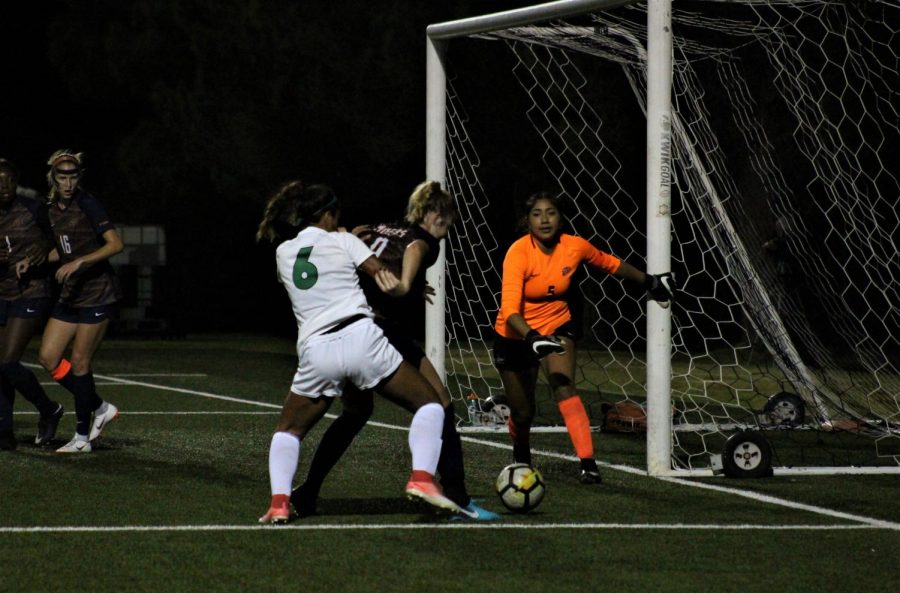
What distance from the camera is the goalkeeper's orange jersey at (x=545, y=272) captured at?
923cm

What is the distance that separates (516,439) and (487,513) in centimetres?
162

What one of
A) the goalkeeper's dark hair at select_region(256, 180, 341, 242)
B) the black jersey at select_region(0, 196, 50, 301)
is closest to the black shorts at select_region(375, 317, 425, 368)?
the goalkeeper's dark hair at select_region(256, 180, 341, 242)

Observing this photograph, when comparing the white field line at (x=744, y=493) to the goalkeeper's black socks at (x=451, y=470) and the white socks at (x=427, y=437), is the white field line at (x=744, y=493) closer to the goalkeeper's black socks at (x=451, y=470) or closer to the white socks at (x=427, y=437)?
the goalkeeper's black socks at (x=451, y=470)

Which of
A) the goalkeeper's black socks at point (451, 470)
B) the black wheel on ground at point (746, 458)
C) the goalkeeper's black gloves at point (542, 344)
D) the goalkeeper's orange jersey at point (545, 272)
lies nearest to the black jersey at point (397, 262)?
the goalkeeper's black socks at point (451, 470)

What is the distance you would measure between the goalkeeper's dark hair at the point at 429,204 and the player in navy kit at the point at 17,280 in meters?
3.94

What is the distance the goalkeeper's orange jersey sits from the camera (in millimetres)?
9227

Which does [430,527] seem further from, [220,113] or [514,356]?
[220,113]

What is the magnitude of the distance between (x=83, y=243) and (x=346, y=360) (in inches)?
157

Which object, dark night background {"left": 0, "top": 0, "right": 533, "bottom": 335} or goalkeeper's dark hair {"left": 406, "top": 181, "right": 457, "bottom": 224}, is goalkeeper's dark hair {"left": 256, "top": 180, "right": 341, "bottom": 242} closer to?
goalkeeper's dark hair {"left": 406, "top": 181, "right": 457, "bottom": 224}

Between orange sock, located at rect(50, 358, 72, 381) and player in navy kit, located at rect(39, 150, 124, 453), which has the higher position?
player in navy kit, located at rect(39, 150, 124, 453)

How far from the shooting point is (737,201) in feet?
49.5

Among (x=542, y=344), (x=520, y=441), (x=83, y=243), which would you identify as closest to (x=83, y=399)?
(x=83, y=243)

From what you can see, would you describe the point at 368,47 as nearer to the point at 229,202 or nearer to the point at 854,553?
the point at 229,202

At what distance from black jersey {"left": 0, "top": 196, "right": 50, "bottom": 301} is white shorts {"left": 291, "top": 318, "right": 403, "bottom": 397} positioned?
4041 millimetres
